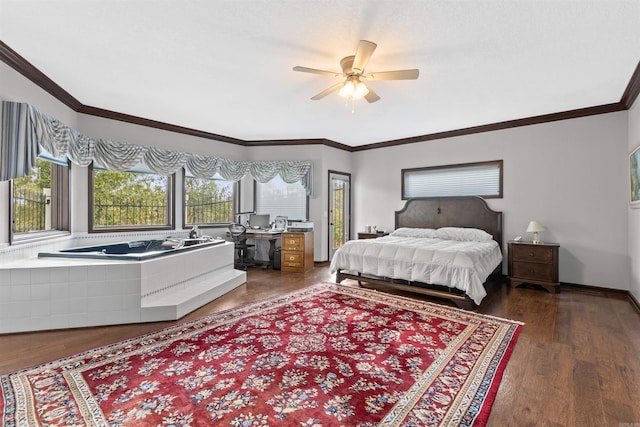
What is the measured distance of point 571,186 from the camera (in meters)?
4.49

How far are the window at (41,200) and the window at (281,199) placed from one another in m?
3.19

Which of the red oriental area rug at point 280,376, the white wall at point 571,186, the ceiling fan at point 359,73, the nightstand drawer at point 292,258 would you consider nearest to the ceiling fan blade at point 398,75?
the ceiling fan at point 359,73

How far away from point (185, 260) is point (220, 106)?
84.7 inches

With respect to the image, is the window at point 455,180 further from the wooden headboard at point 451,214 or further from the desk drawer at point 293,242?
the desk drawer at point 293,242

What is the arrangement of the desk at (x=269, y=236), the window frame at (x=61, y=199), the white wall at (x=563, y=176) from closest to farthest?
1. the window frame at (x=61, y=199)
2. the white wall at (x=563, y=176)
3. the desk at (x=269, y=236)

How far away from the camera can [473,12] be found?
2207 millimetres

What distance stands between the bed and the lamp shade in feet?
1.66

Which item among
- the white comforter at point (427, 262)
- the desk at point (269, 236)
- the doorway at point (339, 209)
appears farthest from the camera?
the doorway at point (339, 209)

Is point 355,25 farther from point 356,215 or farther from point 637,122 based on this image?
point 356,215

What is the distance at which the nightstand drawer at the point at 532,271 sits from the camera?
4.28 m

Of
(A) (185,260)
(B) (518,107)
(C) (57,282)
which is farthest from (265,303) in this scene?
(B) (518,107)

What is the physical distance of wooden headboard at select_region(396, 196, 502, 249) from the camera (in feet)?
16.7

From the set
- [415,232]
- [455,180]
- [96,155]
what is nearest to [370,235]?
[415,232]

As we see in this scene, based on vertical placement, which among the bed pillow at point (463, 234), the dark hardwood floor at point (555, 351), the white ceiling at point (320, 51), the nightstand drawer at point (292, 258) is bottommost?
the dark hardwood floor at point (555, 351)
